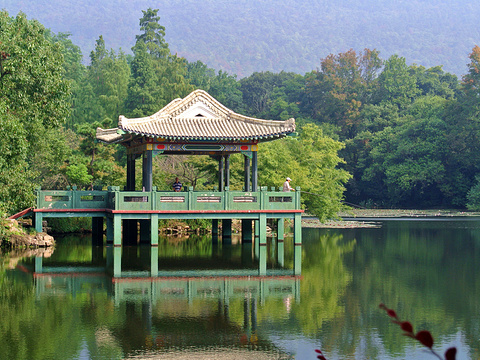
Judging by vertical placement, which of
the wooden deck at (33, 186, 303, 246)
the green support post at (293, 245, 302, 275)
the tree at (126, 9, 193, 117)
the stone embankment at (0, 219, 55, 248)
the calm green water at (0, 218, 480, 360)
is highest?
the tree at (126, 9, 193, 117)

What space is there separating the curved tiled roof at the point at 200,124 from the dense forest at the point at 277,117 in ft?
10.1

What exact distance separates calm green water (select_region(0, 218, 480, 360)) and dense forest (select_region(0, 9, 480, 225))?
535 cm

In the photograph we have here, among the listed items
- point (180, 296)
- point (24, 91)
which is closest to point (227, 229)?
point (24, 91)

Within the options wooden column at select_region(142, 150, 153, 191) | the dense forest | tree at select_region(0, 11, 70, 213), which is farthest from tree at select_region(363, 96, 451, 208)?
tree at select_region(0, 11, 70, 213)

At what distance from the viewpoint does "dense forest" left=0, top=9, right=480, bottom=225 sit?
72.3ft

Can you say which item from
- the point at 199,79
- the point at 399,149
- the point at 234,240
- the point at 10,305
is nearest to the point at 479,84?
the point at 399,149

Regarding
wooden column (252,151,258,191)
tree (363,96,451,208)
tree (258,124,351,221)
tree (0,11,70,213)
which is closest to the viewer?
tree (0,11,70,213)

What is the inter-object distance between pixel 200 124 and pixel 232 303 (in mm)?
10766

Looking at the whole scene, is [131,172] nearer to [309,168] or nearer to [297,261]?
[297,261]

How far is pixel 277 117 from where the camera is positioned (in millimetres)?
69562

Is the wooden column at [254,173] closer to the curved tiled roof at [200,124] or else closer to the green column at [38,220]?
the curved tiled roof at [200,124]

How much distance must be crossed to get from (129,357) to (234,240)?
714 inches

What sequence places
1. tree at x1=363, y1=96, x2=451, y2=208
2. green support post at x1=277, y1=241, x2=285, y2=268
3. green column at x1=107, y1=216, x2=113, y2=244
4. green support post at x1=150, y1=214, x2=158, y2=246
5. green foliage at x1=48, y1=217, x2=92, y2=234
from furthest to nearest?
tree at x1=363, y1=96, x2=451, y2=208 < green foliage at x1=48, y1=217, x2=92, y2=234 < green column at x1=107, y1=216, x2=113, y2=244 < green support post at x1=150, y1=214, x2=158, y2=246 < green support post at x1=277, y1=241, x2=285, y2=268

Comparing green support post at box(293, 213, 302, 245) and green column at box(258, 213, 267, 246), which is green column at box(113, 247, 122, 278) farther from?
green support post at box(293, 213, 302, 245)
